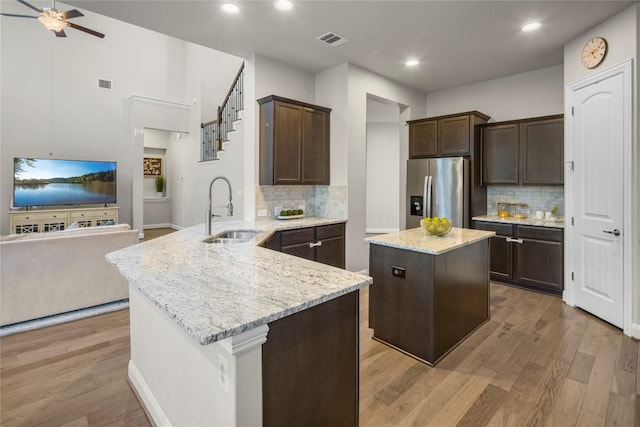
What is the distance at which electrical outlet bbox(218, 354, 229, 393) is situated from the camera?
1.13 metres

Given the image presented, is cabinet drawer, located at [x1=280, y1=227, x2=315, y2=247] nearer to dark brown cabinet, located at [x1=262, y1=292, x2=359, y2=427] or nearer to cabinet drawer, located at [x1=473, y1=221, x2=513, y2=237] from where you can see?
dark brown cabinet, located at [x1=262, y1=292, x2=359, y2=427]

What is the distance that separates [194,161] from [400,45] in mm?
5956

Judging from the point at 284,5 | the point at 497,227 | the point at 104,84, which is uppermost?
the point at 104,84

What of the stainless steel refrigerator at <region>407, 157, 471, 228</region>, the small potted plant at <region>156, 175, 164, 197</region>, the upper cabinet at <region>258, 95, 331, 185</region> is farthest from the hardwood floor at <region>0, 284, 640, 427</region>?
→ the small potted plant at <region>156, 175, 164, 197</region>

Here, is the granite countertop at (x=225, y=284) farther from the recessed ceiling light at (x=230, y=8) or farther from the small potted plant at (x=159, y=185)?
the small potted plant at (x=159, y=185)

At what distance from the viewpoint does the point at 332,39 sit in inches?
148

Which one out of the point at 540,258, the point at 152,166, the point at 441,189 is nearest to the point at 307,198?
the point at 441,189

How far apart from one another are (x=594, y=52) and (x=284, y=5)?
3241 mm

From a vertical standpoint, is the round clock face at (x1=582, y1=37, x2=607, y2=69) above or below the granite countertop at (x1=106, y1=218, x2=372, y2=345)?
above

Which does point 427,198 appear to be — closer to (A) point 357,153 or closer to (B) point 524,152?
(A) point 357,153

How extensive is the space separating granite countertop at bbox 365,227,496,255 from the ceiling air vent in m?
2.35

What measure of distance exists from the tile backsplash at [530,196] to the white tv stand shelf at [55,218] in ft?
23.7

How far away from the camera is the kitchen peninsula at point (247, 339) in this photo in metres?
1.10

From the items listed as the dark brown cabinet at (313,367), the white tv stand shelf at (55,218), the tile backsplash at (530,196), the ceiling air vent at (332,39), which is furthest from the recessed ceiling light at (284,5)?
the white tv stand shelf at (55,218)
